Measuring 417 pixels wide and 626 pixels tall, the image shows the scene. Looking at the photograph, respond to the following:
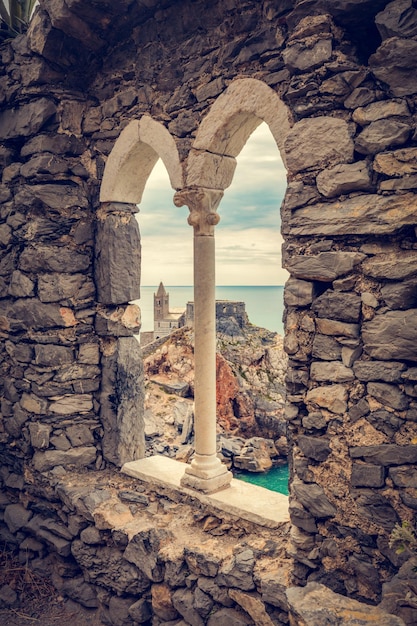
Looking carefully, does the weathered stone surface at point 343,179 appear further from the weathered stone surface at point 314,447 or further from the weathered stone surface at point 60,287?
the weathered stone surface at point 60,287

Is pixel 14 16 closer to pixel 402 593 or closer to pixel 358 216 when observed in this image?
pixel 358 216

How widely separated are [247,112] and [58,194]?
1.85m

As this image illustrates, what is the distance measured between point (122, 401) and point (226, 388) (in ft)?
8.11

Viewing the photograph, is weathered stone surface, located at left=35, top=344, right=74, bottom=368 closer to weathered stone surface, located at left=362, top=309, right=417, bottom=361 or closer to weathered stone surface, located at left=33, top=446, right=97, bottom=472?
weathered stone surface, located at left=33, top=446, right=97, bottom=472

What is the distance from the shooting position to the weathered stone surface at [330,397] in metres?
2.80

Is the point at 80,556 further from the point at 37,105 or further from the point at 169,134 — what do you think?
the point at 37,105

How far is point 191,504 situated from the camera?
4109 mm

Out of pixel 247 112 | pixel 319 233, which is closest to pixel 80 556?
pixel 319 233

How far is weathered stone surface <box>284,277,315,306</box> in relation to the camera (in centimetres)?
292

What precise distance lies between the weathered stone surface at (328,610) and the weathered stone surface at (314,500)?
35cm

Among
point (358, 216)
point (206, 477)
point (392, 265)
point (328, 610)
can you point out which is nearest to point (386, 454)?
point (328, 610)

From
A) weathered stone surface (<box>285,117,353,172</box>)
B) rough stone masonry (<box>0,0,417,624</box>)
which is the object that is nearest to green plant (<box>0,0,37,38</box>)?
rough stone masonry (<box>0,0,417,624</box>)

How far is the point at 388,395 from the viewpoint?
265cm

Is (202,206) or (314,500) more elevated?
(202,206)
